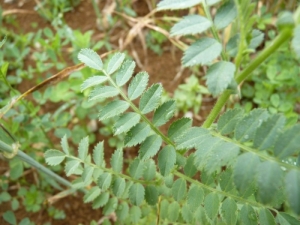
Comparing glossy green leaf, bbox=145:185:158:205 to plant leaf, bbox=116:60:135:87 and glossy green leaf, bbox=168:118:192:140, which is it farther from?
plant leaf, bbox=116:60:135:87

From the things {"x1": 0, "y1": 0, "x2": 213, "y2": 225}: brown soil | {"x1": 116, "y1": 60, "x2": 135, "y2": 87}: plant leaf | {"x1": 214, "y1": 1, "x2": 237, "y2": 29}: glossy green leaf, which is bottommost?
{"x1": 0, "y1": 0, "x2": 213, "y2": 225}: brown soil

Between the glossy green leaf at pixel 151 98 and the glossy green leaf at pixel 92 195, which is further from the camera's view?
the glossy green leaf at pixel 92 195

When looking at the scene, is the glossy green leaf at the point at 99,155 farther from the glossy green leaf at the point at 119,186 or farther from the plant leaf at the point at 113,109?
the plant leaf at the point at 113,109

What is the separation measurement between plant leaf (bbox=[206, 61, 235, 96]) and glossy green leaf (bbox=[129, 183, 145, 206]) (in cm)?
48

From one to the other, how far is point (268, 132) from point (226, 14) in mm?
281

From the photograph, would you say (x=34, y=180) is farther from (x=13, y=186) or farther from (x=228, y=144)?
(x=228, y=144)

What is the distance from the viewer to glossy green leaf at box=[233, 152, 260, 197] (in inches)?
27.1

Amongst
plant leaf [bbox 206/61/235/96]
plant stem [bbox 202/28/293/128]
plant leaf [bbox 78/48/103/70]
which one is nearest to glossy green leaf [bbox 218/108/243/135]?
plant stem [bbox 202/28/293/128]

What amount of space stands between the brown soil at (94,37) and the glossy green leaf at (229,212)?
95 cm

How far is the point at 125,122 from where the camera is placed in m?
0.93

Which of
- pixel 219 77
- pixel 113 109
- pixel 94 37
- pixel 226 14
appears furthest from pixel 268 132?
pixel 94 37

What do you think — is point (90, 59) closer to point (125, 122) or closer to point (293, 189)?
point (125, 122)

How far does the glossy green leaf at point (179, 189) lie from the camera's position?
1050mm

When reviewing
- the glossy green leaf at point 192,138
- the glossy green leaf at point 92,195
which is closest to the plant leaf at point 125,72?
the glossy green leaf at point 192,138
